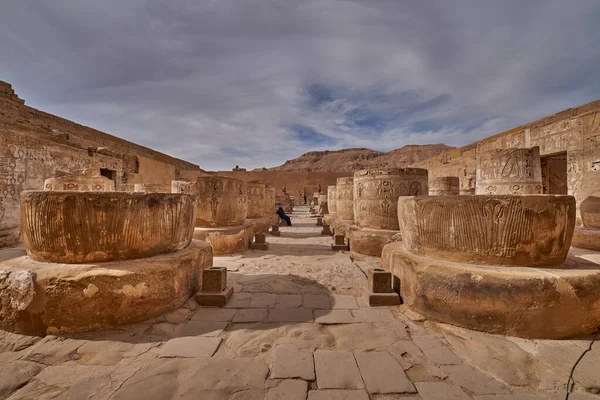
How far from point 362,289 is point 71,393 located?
2.84 metres

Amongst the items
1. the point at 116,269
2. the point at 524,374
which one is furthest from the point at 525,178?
the point at 116,269

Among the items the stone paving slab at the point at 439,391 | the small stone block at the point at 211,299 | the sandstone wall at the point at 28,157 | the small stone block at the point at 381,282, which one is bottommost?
the stone paving slab at the point at 439,391

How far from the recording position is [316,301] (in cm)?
306

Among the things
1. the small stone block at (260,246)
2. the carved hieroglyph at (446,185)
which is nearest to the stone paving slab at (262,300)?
the small stone block at (260,246)

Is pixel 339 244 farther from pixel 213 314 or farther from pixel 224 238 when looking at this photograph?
pixel 213 314

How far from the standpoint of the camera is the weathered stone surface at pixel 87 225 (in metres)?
2.41

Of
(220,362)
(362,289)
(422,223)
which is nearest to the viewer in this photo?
(220,362)

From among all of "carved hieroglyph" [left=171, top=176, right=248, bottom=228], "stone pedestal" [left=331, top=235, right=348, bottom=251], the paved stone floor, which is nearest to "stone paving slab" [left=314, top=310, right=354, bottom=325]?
the paved stone floor

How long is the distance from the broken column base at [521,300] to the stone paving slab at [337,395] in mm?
1263

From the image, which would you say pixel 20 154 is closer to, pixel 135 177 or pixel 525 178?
pixel 135 177

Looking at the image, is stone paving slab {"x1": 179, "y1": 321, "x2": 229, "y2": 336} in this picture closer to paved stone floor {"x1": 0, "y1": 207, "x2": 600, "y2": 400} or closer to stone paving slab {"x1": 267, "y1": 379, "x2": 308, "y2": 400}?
paved stone floor {"x1": 0, "y1": 207, "x2": 600, "y2": 400}

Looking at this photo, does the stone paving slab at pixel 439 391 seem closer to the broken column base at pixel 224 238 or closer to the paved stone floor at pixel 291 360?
the paved stone floor at pixel 291 360

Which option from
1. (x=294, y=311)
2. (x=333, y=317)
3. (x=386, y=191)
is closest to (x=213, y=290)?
(x=294, y=311)

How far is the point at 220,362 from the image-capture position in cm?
190
